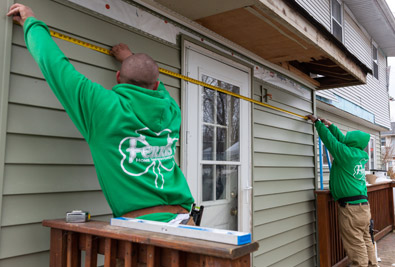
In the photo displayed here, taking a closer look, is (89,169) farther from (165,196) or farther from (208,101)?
(208,101)

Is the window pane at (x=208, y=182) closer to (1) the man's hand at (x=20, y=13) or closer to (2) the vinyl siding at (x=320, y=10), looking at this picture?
(1) the man's hand at (x=20, y=13)

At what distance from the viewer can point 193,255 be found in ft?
4.28

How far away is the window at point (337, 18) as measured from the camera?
316 inches

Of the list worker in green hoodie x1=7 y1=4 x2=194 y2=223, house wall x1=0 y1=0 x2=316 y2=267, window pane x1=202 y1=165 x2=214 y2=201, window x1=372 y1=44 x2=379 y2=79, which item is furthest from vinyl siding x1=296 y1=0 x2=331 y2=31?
worker in green hoodie x1=7 y1=4 x2=194 y2=223

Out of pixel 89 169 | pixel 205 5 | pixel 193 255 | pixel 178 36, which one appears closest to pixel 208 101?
pixel 178 36

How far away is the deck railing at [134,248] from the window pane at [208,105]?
1885 mm

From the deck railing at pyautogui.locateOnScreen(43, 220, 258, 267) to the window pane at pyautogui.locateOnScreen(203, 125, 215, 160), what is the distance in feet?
5.77

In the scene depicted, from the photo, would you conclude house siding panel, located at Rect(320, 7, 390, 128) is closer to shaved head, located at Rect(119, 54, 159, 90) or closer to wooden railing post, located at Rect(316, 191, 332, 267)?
wooden railing post, located at Rect(316, 191, 332, 267)

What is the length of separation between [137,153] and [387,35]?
37.2 ft

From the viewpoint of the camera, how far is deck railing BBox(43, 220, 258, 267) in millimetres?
1199

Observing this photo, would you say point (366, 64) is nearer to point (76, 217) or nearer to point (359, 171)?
point (359, 171)

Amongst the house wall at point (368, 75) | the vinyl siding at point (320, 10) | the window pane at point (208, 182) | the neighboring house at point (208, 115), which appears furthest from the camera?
the house wall at point (368, 75)

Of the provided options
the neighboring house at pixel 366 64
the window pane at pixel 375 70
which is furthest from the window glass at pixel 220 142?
the window pane at pixel 375 70

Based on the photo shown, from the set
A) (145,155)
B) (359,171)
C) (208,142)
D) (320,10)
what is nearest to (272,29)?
(208,142)
